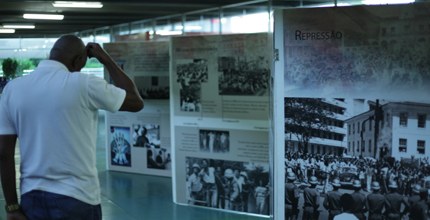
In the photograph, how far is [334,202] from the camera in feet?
11.2

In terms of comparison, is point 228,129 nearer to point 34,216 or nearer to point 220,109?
point 220,109

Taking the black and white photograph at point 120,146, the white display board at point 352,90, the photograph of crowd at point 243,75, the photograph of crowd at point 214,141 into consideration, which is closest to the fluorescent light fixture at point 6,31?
the black and white photograph at point 120,146

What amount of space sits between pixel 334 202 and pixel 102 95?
1.72 meters

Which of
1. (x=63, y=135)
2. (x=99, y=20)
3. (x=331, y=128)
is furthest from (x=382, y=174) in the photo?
(x=99, y=20)

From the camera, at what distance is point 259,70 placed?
5980 mm

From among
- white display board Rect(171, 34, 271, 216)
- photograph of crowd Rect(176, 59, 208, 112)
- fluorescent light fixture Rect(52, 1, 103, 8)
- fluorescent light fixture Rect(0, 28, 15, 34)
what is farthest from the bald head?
fluorescent light fixture Rect(0, 28, 15, 34)

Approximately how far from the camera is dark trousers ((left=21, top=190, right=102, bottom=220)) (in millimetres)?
2369

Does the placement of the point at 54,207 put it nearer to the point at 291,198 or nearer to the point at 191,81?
the point at 291,198

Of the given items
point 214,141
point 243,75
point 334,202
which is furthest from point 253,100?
point 334,202

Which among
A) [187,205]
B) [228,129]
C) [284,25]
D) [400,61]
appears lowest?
[187,205]

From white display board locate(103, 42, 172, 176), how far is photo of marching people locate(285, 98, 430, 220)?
523 centimetres

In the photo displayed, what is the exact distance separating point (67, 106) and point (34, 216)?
0.52 m

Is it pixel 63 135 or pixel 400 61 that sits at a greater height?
pixel 400 61

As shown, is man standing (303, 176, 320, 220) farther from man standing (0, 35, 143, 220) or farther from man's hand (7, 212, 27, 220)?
man's hand (7, 212, 27, 220)
